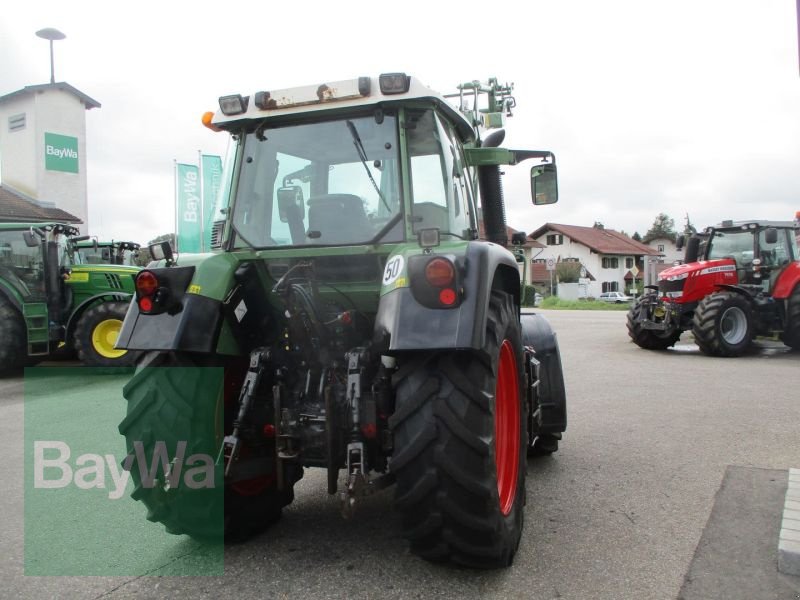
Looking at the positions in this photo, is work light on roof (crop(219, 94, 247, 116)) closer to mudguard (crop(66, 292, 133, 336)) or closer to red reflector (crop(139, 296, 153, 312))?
red reflector (crop(139, 296, 153, 312))

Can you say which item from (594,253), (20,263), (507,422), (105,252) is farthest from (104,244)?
(594,253)

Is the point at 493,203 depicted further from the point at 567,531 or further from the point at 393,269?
the point at 567,531

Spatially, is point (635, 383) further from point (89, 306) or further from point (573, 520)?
point (89, 306)

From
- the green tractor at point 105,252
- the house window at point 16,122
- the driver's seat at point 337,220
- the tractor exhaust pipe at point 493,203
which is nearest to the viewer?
the driver's seat at point 337,220

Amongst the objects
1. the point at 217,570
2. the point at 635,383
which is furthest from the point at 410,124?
the point at 635,383

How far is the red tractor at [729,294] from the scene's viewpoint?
40.9 feet

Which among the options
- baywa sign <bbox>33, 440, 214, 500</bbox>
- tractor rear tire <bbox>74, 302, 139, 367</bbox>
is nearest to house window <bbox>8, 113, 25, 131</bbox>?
tractor rear tire <bbox>74, 302, 139, 367</bbox>

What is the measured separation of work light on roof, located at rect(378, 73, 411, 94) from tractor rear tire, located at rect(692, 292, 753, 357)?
10560 millimetres

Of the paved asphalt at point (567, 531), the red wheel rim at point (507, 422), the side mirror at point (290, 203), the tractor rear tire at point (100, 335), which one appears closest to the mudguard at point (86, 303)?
the tractor rear tire at point (100, 335)

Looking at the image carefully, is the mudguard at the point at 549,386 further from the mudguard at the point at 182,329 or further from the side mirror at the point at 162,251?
the side mirror at the point at 162,251

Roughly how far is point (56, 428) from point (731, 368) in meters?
9.68

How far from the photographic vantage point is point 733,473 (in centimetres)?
490

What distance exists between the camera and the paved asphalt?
312cm

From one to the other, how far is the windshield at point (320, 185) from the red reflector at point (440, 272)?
611mm
